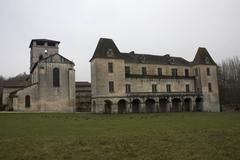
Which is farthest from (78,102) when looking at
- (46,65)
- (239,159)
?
(239,159)

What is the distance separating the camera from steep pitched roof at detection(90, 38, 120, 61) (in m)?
39.5

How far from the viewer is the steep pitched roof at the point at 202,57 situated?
48628mm

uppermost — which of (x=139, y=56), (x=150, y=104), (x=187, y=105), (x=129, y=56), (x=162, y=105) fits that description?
(x=139, y=56)

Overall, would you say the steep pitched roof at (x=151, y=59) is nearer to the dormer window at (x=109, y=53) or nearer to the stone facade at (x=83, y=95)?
the dormer window at (x=109, y=53)

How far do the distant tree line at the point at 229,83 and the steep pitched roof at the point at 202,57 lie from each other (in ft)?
53.9

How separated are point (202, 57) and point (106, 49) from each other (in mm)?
20061

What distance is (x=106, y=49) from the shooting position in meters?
40.1

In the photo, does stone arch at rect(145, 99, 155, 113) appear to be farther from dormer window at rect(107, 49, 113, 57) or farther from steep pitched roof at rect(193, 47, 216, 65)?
steep pitched roof at rect(193, 47, 216, 65)

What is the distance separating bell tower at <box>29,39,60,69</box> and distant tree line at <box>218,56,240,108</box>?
1610 inches

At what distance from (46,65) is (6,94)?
43.0 ft

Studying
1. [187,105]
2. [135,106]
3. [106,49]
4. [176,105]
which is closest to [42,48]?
[106,49]

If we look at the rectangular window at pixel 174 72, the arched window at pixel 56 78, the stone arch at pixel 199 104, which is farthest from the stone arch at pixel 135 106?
the arched window at pixel 56 78

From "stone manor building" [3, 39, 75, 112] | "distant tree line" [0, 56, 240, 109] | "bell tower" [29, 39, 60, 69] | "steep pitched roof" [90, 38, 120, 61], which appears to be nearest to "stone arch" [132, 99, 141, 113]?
"steep pitched roof" [90, 38, 120, 61]

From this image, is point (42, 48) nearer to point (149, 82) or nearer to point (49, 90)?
point (49, 90)
